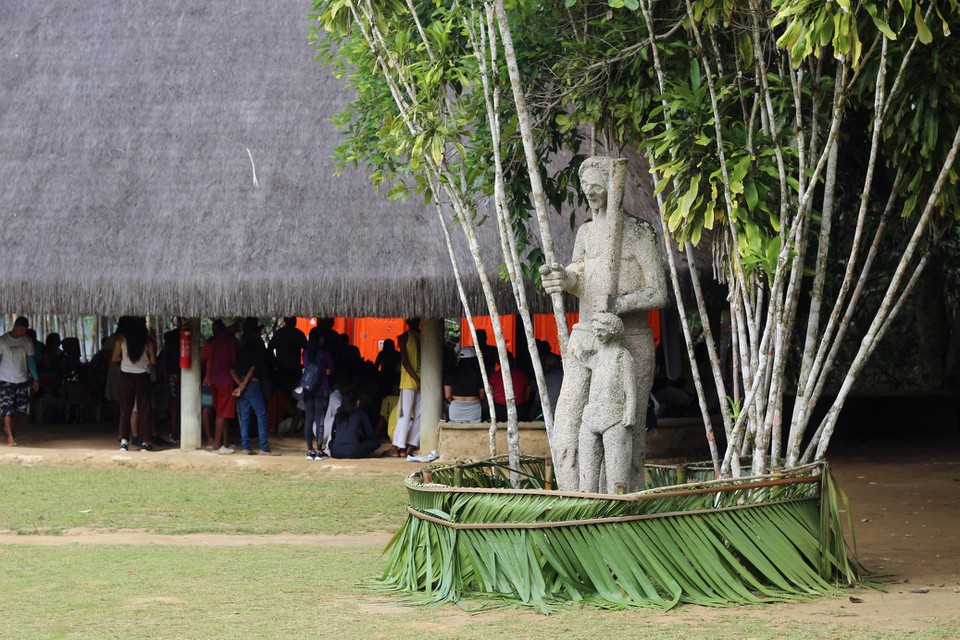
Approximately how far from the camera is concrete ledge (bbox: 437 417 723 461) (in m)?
13.1

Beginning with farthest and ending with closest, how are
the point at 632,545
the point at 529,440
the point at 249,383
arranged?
the point at 249,383
the point at 529,440
the point at 632,545

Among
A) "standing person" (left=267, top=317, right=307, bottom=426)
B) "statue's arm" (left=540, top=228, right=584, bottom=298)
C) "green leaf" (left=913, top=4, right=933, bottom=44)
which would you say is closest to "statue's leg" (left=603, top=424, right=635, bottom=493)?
"statue's arm" (left=540, top=228, right=584, bottom=298)

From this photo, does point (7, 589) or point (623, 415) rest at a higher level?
point (623, 415)

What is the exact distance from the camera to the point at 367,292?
1289cm

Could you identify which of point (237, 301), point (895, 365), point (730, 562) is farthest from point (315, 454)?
point (895, 365)

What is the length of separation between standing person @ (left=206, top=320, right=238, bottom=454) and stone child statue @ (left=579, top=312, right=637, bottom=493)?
7.39 metres

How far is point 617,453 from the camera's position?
23.1ft

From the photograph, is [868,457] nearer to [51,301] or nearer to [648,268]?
[648,268]

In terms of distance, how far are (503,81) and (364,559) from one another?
3.39m

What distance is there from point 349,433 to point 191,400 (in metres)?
1.81

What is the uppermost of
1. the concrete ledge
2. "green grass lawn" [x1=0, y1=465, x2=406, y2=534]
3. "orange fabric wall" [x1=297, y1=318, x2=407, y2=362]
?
"orange fabric wall" [x1=297, y1=318, x2=407, y2=362]

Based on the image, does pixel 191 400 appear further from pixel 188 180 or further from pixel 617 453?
pixel 617 453

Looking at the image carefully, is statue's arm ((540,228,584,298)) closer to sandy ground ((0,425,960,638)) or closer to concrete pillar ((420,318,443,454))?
sandy ground ((0,425,960,638))

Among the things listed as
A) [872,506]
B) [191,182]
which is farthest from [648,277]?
[191,182]
